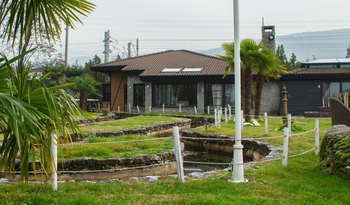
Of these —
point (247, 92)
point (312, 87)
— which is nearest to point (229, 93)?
point (312, 87)

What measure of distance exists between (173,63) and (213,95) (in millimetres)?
5125

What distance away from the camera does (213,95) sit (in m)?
25.2

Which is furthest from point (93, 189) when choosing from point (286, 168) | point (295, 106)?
point (295, 106)

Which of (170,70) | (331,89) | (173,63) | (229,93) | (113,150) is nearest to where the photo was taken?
(113,150)

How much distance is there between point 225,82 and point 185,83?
118 inches

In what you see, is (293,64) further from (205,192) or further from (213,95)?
(205,192)

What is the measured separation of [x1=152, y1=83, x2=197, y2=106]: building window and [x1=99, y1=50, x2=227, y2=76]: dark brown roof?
1.08 metres

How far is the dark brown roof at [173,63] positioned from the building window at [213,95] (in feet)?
3.75

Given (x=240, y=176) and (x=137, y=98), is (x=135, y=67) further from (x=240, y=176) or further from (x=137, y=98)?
(x=240, y=176)

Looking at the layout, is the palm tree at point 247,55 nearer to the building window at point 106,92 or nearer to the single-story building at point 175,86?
the single-story building at point 175,86

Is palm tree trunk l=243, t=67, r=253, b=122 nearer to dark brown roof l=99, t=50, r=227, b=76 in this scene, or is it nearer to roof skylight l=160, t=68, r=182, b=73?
dark brown roof l=99, t=50, r=227, b=76

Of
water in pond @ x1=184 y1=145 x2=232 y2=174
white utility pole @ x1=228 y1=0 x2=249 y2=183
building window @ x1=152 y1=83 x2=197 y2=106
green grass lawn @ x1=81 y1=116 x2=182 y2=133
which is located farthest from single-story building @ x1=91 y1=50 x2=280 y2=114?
white utility pole @ x1=228 y1=0 x2=249 y2=183

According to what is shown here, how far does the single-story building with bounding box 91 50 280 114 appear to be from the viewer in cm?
2456

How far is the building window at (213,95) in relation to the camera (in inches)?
984
